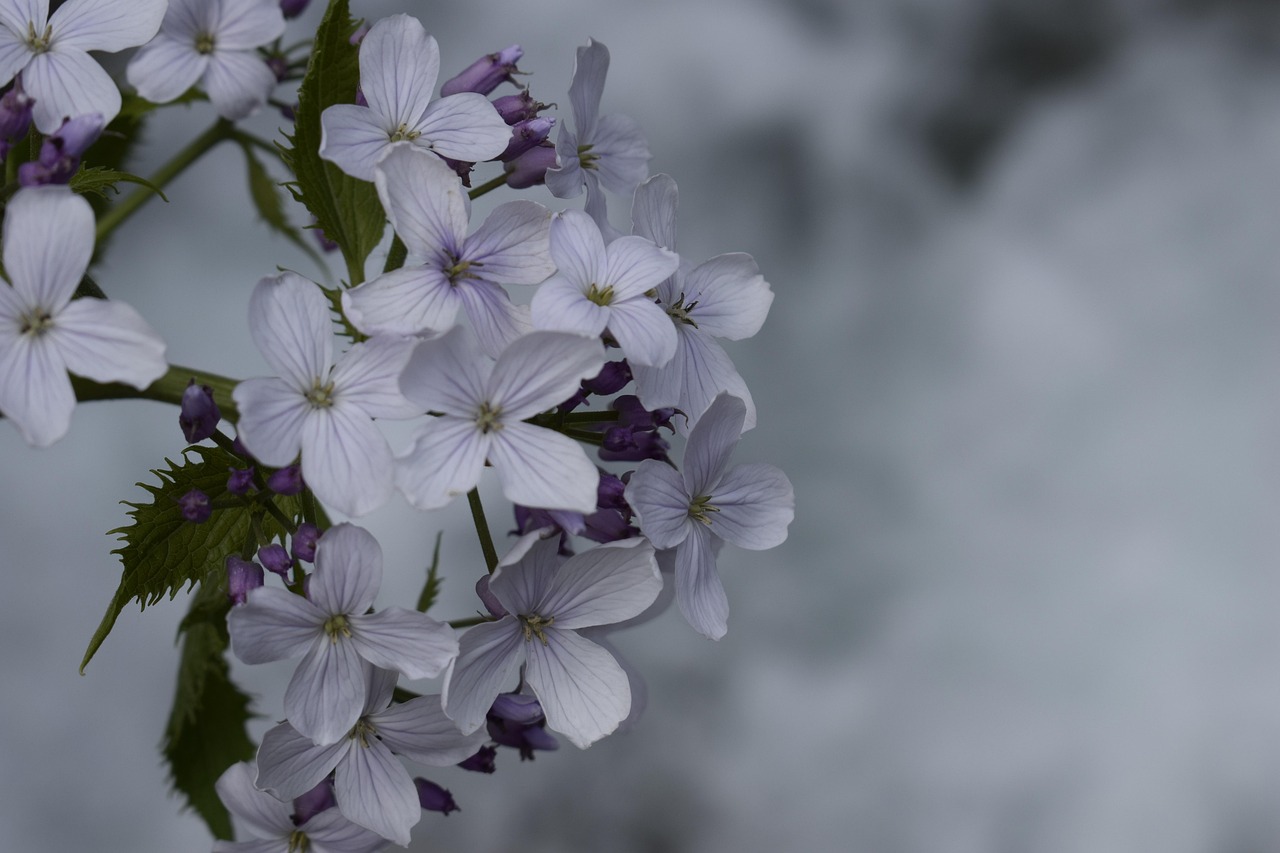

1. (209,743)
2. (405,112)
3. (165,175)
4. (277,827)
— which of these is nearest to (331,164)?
(405,112)

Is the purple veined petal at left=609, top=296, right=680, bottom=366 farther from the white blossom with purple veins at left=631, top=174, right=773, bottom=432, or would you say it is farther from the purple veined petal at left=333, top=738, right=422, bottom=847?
the purple veined petal at left=333, top=738, right=422, bottom=847

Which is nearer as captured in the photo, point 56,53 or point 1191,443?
point 56,53

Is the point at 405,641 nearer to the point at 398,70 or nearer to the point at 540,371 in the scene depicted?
the point at 540,371

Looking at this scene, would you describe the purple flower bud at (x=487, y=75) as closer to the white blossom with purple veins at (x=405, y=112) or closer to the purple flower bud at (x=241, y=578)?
the white blossom with purple veins at (x=405, y=112)

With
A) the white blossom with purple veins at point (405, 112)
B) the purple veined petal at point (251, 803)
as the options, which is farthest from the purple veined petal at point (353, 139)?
the purple veined petal at point (251, 803)

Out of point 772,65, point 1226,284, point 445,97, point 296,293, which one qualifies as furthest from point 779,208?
point 296,293

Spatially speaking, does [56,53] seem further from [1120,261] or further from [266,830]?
→ [1120,261]

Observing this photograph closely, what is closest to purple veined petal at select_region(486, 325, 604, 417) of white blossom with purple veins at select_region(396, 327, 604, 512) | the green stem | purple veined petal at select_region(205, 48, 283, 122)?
white blossom with purple veins at select_region(396, 327, 604, 512)
